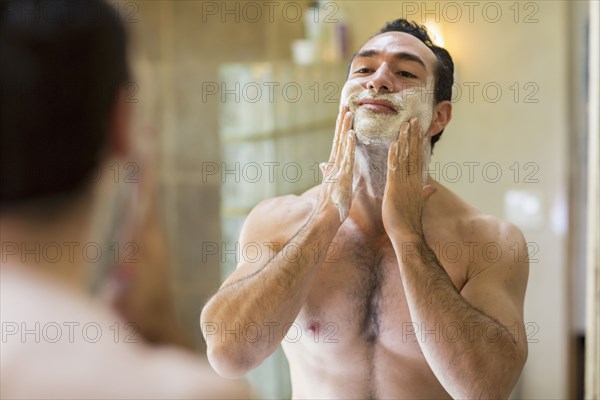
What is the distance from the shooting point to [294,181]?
109cm

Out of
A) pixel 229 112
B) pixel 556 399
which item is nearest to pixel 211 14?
pixel 229 112

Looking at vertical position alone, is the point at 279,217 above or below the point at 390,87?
below

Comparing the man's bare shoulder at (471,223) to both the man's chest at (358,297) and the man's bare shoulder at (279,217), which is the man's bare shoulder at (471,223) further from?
the man's bare shoulder at (279,217)

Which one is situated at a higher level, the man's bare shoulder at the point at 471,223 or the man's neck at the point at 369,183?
the man's neck at the point at 369,183

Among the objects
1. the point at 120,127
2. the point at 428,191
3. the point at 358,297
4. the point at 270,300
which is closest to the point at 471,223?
the point at 428,191

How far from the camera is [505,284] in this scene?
3.44 feet

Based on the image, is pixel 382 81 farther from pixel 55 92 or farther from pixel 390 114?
pixel 55 92

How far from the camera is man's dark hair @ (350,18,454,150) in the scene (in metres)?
1.04

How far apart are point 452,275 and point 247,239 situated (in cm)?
28

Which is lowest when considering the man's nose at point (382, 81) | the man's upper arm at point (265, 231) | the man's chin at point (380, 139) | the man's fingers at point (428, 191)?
the man's upper arm at point (265, 231)

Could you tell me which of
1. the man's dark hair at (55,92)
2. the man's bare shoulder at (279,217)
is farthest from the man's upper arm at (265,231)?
the man's dark hair at (55,92)

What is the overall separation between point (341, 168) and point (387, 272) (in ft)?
0.49

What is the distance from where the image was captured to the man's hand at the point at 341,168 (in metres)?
1.03

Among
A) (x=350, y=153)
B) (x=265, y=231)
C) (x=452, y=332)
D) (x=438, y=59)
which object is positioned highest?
(x=438, y=59)
